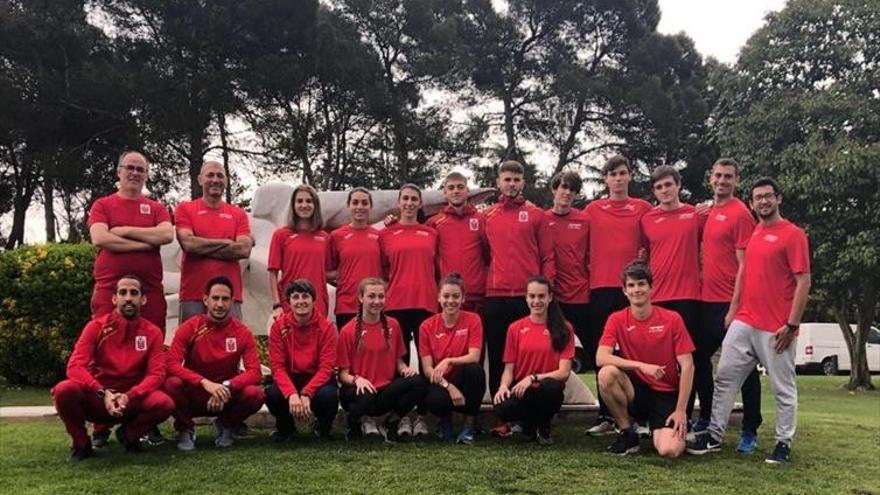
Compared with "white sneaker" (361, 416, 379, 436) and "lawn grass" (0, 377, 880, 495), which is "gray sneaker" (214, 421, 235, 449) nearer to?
"lawn grass" (0, 377, 880, 495)

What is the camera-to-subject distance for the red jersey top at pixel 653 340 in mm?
5293

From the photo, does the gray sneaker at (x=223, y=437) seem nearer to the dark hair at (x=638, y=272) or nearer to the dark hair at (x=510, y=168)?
the dark hair at (x=510, y=168)

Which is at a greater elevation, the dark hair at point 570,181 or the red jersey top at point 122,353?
the dark hair at point 570,181

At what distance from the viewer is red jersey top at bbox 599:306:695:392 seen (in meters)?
5.29

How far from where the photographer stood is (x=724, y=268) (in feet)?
18.4

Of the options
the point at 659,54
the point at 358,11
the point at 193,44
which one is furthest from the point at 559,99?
the point at 193,44

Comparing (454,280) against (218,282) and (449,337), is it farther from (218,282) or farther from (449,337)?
(218,282)

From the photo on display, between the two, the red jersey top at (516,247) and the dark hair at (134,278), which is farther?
the red jersey top at (516,247)

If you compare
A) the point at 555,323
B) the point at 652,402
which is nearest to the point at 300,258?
the point at 555,323

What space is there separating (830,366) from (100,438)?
2674cm

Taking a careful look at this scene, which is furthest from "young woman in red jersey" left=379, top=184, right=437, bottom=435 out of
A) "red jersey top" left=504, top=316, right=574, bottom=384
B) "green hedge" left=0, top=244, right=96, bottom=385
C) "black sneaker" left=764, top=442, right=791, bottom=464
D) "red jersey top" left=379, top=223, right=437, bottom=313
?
"green hedge" left=0, top=244, right=96, bottom=385

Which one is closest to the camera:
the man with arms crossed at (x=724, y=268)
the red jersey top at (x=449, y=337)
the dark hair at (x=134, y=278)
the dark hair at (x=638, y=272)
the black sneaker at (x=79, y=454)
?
the black sneaker at (x=79, y=454)

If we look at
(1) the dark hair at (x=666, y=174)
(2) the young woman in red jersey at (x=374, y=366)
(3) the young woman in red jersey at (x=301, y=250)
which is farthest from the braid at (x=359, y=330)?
(1) the dark hair at (x=666, y=174)

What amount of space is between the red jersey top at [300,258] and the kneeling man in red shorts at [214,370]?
59 cm
